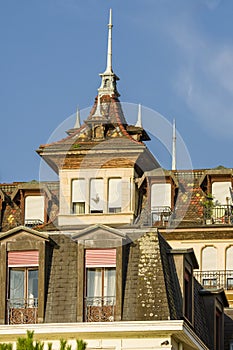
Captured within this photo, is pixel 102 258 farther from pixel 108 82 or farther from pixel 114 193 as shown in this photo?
pixel 108 82

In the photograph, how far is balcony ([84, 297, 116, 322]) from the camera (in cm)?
7556

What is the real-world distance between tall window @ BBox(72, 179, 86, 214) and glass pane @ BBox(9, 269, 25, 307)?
29.2 m

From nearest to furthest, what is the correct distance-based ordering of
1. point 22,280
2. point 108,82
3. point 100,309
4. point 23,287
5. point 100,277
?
point 100,309 → point 100,277 → point 23,287 → point 22,280 → point 108,82

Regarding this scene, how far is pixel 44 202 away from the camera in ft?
360

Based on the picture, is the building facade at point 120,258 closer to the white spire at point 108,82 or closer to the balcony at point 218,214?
the balcony at point 218,214

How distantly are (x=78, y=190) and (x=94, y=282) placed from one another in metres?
30.4

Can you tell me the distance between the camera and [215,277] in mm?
103000

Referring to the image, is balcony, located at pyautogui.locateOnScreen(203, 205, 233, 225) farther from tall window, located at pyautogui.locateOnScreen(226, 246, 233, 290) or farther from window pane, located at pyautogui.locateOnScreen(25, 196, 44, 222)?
window pane, located at pyautogui.locateOnScreen(25, 196, 44, 222)

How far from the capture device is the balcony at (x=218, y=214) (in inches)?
4141

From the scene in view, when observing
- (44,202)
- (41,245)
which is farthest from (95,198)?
(41,245)

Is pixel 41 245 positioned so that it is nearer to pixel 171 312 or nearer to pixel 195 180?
pixel 171 312

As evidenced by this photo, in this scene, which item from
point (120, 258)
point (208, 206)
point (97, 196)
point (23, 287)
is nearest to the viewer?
point (120, 258)

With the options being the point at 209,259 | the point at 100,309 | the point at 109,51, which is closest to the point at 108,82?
the point at 109,51

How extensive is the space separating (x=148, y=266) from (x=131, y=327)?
2830 mm
